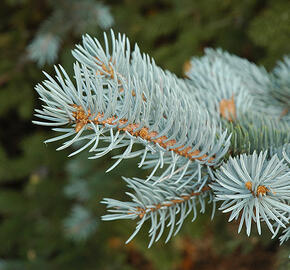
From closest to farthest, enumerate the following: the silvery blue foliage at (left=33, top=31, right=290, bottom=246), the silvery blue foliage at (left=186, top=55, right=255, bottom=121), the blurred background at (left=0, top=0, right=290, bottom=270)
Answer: the silvery blue foliage at (left=33, top=31, right=290, bottom=246) → the silvery blue foliage at (left=186, top=55, right=255, bottom=121) → the blurred background at (left=0, top=0, right=290, bottom=270)

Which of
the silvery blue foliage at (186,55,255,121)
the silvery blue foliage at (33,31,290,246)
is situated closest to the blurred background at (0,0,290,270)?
the silvery blue foliage at (186,55,255,121)

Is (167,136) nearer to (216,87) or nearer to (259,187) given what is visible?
(259,187)

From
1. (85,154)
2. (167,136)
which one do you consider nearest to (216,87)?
(167,136)

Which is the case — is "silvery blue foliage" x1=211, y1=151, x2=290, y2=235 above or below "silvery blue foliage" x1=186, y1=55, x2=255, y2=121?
below

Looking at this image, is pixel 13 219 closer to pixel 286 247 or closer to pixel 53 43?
pixel 53 43

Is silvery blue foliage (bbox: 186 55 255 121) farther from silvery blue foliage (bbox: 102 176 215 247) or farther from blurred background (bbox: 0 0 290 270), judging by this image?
blurred background (bbox: 0 0 290 270)

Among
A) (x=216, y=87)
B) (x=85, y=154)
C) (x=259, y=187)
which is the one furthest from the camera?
(x=85, y=154)
